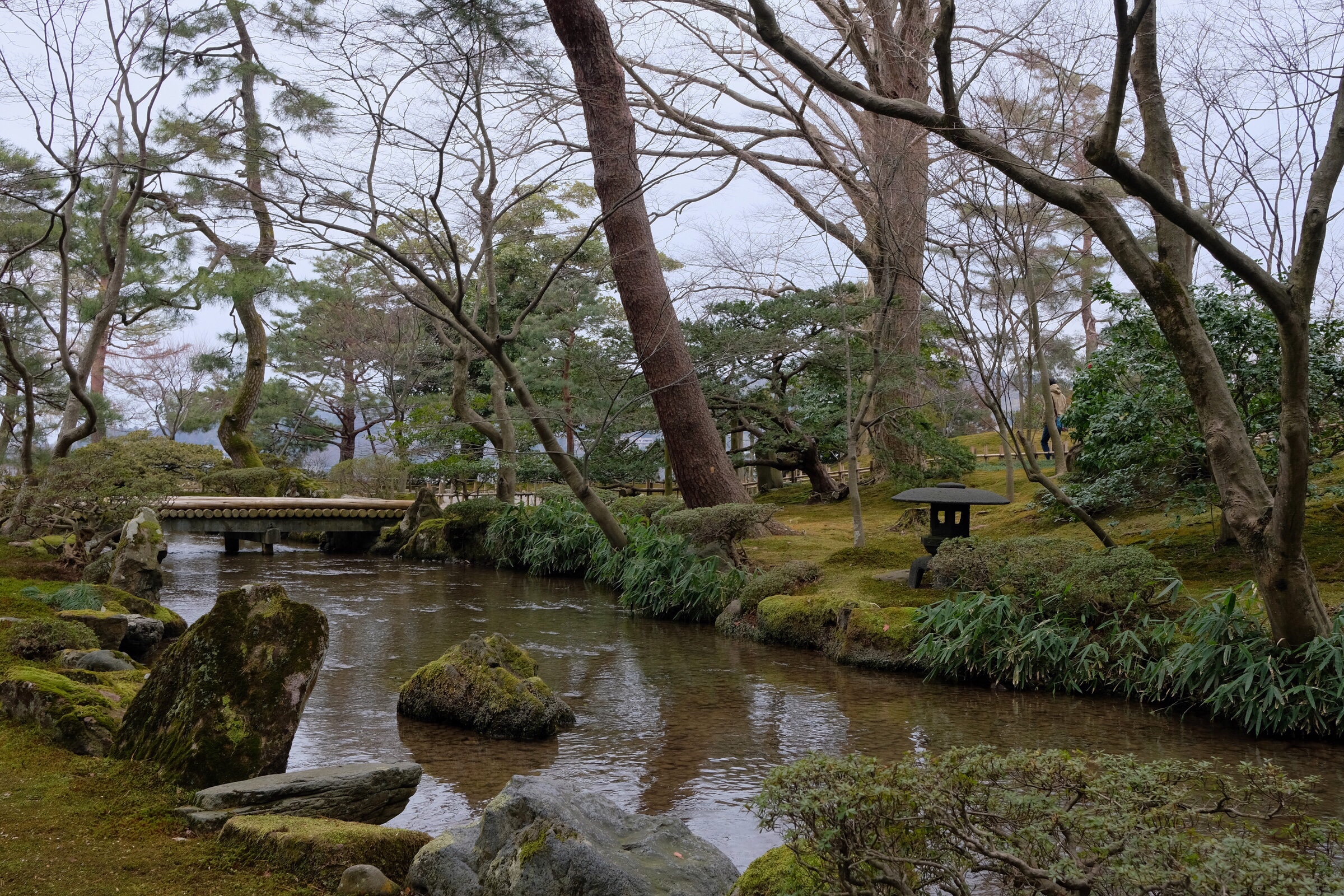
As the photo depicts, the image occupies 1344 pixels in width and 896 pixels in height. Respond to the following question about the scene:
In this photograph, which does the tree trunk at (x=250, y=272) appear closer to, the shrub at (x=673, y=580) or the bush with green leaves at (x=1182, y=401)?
the shrub at (x=673, y=580)

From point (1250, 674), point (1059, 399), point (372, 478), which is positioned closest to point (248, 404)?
point (372, 478)

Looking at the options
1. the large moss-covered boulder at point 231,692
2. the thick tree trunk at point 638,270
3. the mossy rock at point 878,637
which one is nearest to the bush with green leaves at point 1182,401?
the mossy rock at point 878,637

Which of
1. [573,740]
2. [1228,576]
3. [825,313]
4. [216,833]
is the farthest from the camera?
[825,313]

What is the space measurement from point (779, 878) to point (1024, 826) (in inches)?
30.2

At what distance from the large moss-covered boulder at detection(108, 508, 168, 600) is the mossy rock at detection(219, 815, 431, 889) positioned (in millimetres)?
6864

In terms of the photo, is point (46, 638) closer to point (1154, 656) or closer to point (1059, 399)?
point (1154, 656)

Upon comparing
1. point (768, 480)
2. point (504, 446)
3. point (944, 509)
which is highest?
point (504, 446)

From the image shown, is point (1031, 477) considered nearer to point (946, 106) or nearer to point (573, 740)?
point (946, 106)

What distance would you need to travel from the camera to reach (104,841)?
321cm

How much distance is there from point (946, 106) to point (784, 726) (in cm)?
391

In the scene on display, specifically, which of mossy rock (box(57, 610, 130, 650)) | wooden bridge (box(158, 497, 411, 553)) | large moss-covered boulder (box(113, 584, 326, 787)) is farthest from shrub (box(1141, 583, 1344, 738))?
wooden bridge (box(158, 497, 411, 553))

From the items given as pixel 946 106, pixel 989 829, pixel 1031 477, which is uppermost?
pixel 946 106

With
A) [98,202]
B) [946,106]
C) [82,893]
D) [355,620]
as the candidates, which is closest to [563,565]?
[355,620]

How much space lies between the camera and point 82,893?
9.23 ft
